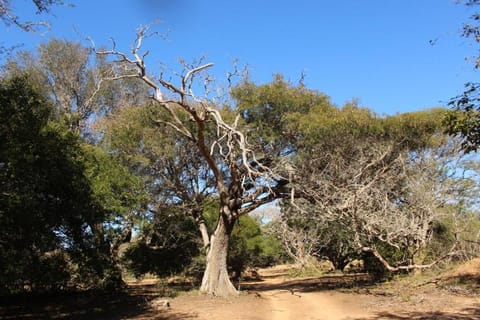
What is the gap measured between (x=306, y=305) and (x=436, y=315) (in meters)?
4.12

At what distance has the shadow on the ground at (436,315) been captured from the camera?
9.41m

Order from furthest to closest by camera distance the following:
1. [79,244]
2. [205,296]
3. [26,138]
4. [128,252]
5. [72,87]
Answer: [72,87]
[128,252]
[205,296]
[79,244]
[26,138]

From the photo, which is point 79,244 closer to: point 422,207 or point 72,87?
point 422,207

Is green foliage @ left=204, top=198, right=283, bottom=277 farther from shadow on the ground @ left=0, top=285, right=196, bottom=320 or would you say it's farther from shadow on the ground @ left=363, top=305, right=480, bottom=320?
shadow on the ground @ left=363, top=305, right=480, bottom=320

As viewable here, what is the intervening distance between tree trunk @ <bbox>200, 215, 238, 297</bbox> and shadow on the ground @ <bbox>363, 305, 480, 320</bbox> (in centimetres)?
745

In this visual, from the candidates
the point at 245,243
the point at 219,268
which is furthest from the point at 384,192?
the point at 245,243

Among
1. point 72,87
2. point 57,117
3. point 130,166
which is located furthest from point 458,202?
point 72,87

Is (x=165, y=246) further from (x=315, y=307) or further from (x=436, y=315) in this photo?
(x=436, y=315)

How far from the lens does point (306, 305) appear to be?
13.1 meters

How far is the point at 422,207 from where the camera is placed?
16469 mm

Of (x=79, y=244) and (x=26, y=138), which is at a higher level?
(x=26, y=138)

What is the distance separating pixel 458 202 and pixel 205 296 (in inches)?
454

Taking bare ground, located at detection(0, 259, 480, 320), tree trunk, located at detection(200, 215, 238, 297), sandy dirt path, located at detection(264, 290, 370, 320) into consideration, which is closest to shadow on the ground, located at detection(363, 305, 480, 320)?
bare ground, located at detection(0, 259, 480, 320)

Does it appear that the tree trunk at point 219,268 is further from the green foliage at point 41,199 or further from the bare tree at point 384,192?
the green foliage at point 41,199
